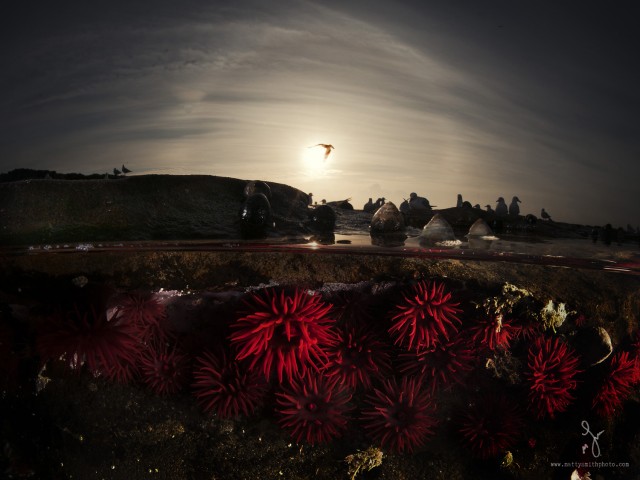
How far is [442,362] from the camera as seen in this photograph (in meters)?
3.57

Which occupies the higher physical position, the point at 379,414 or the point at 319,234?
the point at 319,234

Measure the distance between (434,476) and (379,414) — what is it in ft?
4.03

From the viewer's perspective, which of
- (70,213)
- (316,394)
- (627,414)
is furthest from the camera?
(70,213)

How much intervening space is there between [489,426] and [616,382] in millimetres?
1756

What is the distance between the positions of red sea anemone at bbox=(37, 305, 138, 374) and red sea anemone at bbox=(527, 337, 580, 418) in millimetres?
3923

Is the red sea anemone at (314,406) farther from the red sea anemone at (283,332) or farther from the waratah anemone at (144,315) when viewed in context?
the waratah anemone at (144,315)

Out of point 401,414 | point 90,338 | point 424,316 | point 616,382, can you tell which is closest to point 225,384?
point 90,338

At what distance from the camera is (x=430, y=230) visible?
20.9 ft

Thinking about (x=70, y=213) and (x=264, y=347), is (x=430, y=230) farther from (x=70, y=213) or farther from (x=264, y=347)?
(x=70, y=213)

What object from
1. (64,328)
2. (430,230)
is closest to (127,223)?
(64,328)

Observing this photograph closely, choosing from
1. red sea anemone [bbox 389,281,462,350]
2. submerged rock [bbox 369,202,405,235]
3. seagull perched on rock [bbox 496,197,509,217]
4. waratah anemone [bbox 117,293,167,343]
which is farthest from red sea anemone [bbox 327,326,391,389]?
seagull perched on rock [bbox 496,197,509,217]

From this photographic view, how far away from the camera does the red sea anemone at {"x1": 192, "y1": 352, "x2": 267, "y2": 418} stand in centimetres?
328
